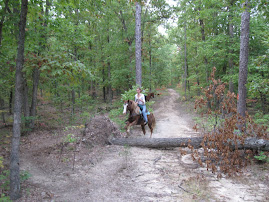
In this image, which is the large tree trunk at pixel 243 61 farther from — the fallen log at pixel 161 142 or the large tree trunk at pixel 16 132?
the large tree trunk at pixel 16 132

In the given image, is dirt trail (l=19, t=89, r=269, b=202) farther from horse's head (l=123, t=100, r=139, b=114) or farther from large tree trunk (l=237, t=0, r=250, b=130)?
large tree trunk (l=237, t=0, r=250, b=130)

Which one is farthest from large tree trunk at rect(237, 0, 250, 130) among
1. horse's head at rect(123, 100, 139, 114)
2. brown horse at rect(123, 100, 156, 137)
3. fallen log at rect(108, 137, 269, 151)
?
horse's head at rect(123, 100, 139, 114)

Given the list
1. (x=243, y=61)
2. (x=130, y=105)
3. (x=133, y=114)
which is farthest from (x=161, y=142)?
(x=243, y=61)

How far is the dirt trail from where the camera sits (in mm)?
4766

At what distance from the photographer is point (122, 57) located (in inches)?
757

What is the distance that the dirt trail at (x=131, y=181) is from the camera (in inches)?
188

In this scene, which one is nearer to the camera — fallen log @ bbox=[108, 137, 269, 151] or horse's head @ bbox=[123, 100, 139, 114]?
horse's head @ bbox=[123, 100, 139, 114]

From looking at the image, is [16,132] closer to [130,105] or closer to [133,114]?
[130,105]

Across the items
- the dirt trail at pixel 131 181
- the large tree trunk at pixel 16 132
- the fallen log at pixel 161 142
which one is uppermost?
the large tree trunk at pixel 16 132

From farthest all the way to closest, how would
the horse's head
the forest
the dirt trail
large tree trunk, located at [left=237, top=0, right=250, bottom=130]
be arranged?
large tree trunk, located at [left=237, top=0, right=250, bottom=130], the horse's head, the dirt trail, the forest

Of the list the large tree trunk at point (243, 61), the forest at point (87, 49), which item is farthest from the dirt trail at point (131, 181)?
the large tree trunk at point (243, 61)

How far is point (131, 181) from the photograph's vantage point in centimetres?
565

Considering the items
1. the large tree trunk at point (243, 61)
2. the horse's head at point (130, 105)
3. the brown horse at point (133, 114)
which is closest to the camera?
the horse's head at point (130, 105)

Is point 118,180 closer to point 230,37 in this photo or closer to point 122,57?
point 230,37
